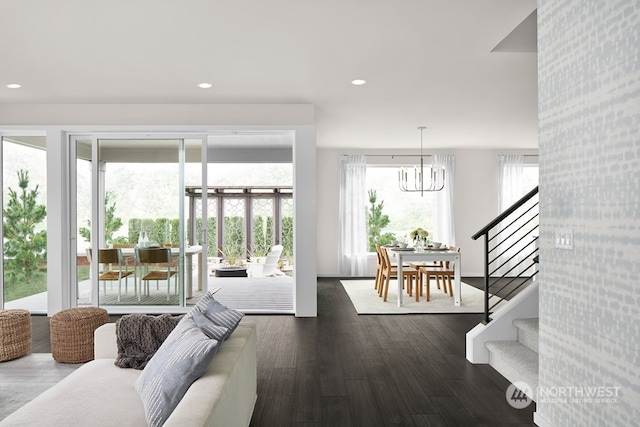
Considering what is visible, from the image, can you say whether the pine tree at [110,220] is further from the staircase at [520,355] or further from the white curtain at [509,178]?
the white curtain at [509,178]

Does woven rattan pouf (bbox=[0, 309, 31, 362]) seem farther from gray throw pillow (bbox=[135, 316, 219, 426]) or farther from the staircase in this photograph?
the staircase

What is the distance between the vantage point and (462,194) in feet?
31.4

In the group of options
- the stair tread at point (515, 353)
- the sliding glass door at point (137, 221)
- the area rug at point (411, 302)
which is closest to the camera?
the stair tread at point (515, 353)

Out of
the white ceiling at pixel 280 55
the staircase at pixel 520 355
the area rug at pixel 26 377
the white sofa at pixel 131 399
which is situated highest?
the white ceiling at pixel 280 55

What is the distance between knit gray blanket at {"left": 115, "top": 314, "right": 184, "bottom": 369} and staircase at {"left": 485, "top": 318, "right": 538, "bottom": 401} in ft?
7.93

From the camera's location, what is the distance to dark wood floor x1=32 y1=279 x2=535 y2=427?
2971 millimetres

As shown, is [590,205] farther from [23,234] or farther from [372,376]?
[23,234]

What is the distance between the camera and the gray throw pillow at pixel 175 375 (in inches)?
75.0

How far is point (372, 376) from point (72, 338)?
2550 mm

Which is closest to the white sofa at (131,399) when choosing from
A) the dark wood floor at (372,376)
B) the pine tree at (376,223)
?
the dark wood floor at (372,376)

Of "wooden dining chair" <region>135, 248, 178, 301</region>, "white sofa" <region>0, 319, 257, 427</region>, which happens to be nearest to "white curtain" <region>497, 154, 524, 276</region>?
"wooden dining chair" <region>135, 248, 178, 301</region>

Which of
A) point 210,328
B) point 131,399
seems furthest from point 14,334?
point 210,328

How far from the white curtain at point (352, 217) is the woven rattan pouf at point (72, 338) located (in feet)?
19.4

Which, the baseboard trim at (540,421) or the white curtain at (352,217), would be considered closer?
the baseboard trim at (540,421)
